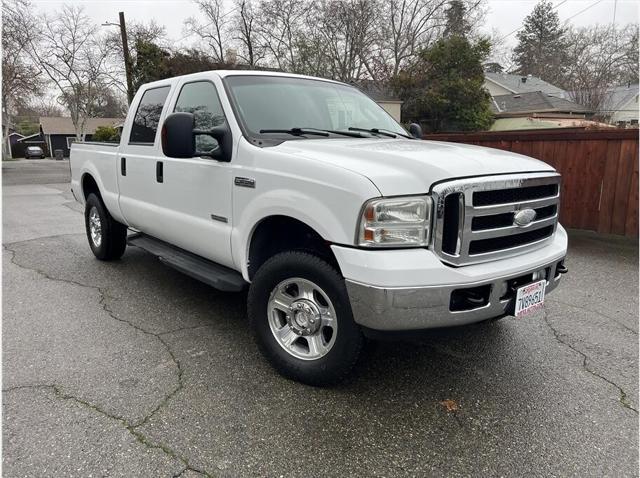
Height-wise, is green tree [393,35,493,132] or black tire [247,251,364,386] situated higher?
green tree [393,35,493,132]

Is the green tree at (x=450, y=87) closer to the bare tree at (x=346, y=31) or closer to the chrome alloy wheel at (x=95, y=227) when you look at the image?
the bare tree at (x=346, y=31)

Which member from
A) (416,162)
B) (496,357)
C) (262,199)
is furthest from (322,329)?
(496,357)

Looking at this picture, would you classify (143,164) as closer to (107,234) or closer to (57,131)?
(107,234)

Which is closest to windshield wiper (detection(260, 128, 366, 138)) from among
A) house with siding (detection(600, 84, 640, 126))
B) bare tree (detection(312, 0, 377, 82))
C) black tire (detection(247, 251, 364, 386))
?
black tire (detection(247, 251, 364, 386))

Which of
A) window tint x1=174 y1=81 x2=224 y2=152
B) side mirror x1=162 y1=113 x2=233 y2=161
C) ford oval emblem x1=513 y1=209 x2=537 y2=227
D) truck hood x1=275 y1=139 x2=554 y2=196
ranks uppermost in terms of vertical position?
window tint x1=174 y1=81 x2=224 y2=152

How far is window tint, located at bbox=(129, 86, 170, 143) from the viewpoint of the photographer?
448 centimetres

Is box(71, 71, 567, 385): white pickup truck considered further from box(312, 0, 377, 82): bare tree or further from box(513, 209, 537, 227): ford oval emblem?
box(312, 0, 377, 82): bare tree

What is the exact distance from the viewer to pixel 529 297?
2.84 metres

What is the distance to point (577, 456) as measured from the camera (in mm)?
2447

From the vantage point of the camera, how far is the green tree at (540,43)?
52812 millimetres

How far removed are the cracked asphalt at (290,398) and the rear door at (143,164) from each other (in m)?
0.81

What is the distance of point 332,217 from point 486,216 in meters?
0.86

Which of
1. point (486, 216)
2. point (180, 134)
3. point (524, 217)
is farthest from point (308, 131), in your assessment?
point (524, 217)

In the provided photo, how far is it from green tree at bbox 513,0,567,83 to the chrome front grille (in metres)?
56.2
